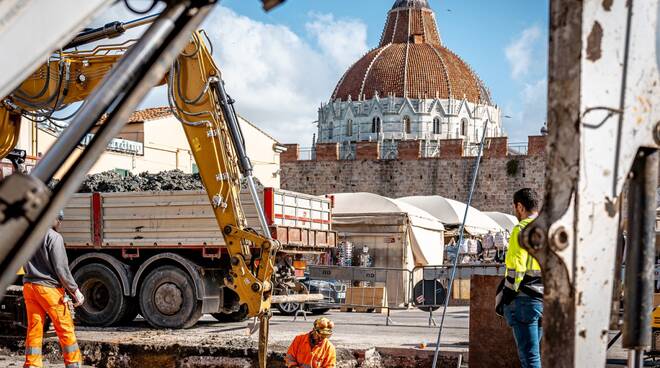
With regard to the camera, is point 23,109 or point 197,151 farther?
point 197,151

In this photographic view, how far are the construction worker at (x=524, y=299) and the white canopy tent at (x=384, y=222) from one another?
18657 millimetres

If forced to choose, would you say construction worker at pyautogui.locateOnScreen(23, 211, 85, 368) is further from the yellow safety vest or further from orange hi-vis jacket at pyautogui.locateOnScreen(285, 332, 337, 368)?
the yellow safety vest

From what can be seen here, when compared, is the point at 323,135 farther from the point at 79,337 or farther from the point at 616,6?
the point at 616,6

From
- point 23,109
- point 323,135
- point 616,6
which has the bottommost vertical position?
point 616,6

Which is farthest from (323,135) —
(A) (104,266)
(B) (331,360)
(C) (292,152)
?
(B) (331,360)

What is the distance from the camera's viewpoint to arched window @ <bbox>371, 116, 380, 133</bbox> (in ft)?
338

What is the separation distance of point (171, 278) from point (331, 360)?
6.68m

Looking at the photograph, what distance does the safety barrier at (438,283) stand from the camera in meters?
18.3

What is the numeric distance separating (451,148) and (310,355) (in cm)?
4915

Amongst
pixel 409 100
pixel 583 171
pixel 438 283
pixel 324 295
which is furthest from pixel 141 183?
pixel 409 100

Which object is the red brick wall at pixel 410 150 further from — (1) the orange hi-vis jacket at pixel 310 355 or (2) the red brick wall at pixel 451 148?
(1) the orange hi-vis jacket at pixel 310 355

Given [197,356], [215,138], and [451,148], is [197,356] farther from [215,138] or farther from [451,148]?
[451,148]

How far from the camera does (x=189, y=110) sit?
1218 cm

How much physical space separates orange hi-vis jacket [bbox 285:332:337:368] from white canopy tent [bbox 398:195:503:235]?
2394 centimetres
